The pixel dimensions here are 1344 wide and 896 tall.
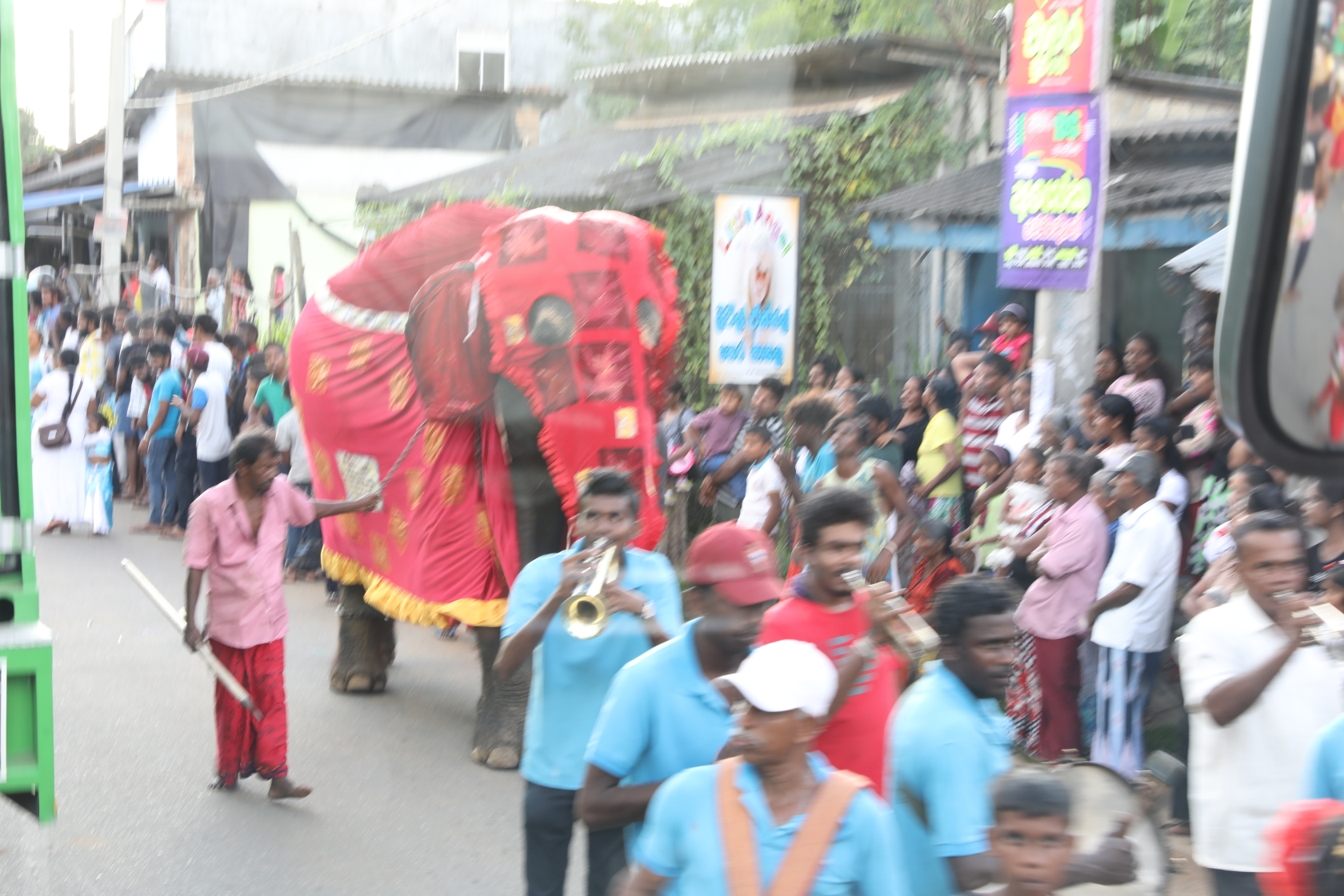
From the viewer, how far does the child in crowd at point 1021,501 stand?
6.86 metres

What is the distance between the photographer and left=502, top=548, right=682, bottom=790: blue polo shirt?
4.18 meters

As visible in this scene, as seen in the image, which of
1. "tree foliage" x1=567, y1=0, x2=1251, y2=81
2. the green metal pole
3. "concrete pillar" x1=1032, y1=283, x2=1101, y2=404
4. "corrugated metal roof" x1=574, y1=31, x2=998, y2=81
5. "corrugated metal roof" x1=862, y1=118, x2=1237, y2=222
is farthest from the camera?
"corrugated metal roof" x1=574, y1=31, x2=998, y2=81

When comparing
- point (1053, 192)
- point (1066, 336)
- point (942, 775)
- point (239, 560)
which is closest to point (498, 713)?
point (239, 560)

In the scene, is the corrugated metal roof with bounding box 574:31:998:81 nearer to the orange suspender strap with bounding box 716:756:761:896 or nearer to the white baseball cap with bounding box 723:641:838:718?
the white baseball cap with bounding box 723:641:838:718

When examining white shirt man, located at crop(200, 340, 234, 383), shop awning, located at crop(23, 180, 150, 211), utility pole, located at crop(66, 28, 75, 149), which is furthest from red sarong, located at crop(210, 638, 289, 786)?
utility pole, located at crop(66, 28, 75, 149)

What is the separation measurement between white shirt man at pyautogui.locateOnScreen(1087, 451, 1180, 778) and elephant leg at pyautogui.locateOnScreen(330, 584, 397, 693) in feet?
11.9

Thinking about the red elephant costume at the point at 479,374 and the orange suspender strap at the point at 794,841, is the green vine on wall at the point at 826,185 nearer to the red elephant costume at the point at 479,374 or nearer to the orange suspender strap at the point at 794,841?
the red elephant costume at the point at 479,374

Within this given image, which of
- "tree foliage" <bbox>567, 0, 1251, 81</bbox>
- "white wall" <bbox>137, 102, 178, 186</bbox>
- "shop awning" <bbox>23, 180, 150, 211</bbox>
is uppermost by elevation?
"tree foliage" <bbox>567, 0, 1251, 81</bbox>

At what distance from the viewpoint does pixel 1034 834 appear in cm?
273

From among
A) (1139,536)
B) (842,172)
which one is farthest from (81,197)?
(1139,536)

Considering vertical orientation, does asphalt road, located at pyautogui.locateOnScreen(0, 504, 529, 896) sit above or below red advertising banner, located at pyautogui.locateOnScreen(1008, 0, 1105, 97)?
below

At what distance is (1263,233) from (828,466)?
6224 mm

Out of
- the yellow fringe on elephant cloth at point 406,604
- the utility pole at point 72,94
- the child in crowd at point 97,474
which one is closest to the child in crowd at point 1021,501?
the yellow fringe on elephant cloth at point 406,604

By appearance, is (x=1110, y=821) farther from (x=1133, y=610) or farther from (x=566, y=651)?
(x=1133, y=610)
